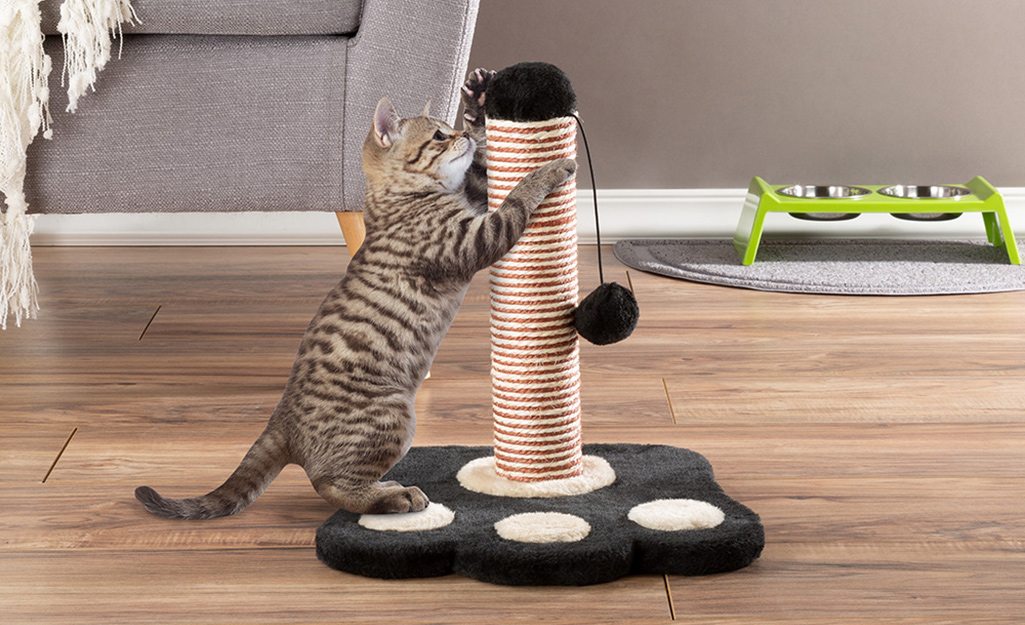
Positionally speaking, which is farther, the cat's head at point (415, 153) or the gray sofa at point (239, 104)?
the gray sofa at point (239, 104)

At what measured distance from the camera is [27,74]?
57.7 inches

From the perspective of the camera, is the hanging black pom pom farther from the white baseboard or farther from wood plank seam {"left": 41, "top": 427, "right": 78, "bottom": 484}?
the white baseboard

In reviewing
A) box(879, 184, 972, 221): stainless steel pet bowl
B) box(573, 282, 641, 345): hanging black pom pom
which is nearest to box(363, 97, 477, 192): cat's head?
box(573, 282, 641, 345): hanging black pom pom

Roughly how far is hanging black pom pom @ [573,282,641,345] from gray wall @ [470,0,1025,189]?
1.39 metres

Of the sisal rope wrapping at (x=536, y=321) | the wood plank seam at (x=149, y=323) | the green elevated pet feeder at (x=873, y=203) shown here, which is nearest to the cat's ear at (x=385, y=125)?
the sisal rope wrapping at (x=536, y=321)

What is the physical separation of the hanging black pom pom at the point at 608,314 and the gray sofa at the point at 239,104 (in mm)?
537

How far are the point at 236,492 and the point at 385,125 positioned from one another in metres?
0.42

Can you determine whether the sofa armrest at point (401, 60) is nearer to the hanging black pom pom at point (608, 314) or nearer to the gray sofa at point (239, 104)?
the gray sofa at point (239, 104)

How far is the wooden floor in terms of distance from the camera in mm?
976

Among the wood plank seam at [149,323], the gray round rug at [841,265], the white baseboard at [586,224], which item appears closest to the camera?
the wood plank seam at [149,323]

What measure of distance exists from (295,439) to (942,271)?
1464 millimetres

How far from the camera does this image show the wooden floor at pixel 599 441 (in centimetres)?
98

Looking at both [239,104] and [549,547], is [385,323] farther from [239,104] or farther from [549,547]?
[239,104]

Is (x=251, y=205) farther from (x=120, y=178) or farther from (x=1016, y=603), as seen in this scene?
(x=1016, y=603)
